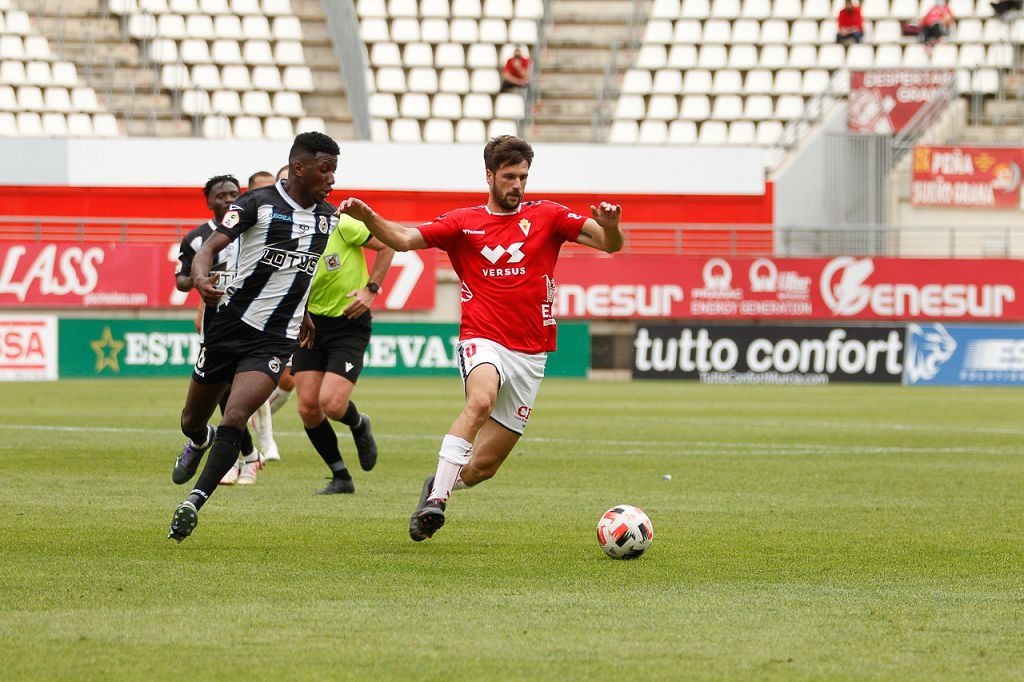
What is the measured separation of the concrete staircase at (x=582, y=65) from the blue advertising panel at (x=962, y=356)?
9.11 metres

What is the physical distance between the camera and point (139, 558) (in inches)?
290

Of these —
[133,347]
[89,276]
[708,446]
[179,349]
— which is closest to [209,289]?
[708,446]

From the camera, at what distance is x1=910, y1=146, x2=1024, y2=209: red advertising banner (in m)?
34.5

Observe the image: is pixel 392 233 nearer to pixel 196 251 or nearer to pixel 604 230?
pixel 604 230

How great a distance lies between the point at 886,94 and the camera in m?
35.5

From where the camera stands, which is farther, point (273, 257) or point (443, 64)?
point (443, 64)

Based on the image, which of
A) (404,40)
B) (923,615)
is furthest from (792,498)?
(404,40)

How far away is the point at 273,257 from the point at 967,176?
28.6m

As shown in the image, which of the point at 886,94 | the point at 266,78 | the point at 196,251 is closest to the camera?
the point at 196,251

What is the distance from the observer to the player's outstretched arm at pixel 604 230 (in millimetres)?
7922

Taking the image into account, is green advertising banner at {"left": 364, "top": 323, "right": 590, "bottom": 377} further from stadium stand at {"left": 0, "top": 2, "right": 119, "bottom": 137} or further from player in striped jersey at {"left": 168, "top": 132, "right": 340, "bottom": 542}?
player in striped jersey at {"left": 168, "top": 132, "right": 340, "bottom": 542}

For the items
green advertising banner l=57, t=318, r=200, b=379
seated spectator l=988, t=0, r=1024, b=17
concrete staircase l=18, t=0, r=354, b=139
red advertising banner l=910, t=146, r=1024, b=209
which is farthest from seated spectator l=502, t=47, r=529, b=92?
seated spectator l=988, t=0, r=1024, b=17

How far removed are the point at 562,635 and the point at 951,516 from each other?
4747mm

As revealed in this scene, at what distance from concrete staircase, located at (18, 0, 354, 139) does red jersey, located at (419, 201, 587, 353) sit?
2711 centimetres
